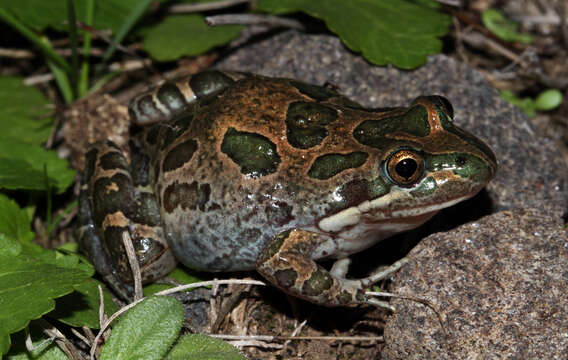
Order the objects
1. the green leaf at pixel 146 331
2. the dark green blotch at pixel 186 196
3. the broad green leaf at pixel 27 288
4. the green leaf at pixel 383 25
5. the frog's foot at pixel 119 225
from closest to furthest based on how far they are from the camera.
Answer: the broad green leaf at pixel 27 288 < the green leaf at pixel 146 331 < the dark green blotch at pixel 186 196 < the frog's foot at pixel 119 225 < the green leaf at pixel 383 25

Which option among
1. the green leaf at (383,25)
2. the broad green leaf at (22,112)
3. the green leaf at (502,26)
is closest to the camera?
the green leaf at (383,25)

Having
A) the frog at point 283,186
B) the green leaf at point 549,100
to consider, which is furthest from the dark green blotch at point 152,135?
the green leaf at point 549,100

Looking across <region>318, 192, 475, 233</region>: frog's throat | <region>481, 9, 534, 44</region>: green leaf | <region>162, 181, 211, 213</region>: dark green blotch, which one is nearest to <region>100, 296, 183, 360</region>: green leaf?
<region>162, 181, 211, 213</region>: dark green blotch

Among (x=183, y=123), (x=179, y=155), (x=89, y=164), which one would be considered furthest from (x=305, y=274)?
(x=89, y=164)

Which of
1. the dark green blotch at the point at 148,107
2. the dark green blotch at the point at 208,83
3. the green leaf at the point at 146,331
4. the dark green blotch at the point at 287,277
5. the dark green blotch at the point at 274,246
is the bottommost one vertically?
the dark green blotch at the point at 287,277

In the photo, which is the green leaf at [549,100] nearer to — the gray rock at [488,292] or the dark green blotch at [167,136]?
the gray rock at [488,292]

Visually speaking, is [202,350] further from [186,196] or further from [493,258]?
[493,258]

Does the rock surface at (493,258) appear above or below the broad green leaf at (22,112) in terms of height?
below
